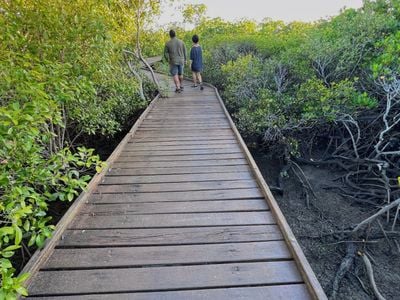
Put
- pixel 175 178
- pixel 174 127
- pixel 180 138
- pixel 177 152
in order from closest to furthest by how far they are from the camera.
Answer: pixel 175 178 < pixel 177 152 < pixel 180 138 < pixel 174 127

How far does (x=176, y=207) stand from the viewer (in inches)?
105

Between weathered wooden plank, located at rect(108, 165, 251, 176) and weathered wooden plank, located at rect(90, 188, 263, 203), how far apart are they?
1.66 ft

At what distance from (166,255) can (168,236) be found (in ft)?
0.72

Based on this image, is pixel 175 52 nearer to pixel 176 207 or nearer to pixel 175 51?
pixel 175 51

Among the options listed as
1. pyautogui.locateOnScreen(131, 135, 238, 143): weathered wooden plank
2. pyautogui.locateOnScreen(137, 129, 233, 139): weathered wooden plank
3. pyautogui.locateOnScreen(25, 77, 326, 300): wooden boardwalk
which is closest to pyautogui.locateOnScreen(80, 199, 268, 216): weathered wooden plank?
pyautogui.locateOnScreen(25, 77, 326, 300): wooden boardwalk

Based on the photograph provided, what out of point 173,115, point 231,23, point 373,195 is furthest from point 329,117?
point 231,23

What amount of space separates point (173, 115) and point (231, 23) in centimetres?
1344

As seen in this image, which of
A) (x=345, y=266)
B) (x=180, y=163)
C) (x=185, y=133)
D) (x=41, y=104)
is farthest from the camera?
(x=185, y=133)

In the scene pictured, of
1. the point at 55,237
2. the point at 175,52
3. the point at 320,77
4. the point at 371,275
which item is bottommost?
the point at 371,275

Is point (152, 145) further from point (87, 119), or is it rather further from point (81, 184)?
point (81, 184)

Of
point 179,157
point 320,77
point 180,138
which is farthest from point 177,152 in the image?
point 320,77

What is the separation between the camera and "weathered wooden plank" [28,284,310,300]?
67.2 inches

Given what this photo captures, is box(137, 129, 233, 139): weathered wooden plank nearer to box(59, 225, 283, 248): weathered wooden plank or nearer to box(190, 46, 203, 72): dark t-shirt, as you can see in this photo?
box(59, 225, 283, 248): weathered wooden plank

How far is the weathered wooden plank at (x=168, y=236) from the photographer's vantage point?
85.8 inches
